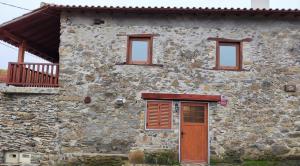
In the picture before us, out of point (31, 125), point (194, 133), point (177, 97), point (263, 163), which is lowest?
point (263, 163)

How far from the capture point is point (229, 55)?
1295 centimetres

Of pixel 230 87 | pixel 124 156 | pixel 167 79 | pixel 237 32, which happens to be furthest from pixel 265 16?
pixel 124 156

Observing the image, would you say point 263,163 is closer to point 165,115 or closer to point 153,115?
point 165,115

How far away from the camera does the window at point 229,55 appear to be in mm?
12812

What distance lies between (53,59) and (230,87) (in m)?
9.66

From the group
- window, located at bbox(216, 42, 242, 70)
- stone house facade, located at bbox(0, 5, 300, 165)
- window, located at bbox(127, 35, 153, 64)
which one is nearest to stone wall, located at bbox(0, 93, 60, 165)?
stone house facade, located at bbox(0, 5, 300, 165)

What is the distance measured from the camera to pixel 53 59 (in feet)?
61.0

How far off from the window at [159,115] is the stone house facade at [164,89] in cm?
3

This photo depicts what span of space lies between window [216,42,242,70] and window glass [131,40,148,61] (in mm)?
2487

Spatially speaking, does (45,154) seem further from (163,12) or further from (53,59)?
(53,59)

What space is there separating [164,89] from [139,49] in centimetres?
164

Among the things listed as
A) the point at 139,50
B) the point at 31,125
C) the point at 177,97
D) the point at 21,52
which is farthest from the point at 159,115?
the point at 21,52

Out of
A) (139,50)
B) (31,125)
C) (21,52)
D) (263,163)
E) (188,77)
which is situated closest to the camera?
(263,163)

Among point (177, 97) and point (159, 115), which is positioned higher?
point (177, 97)
